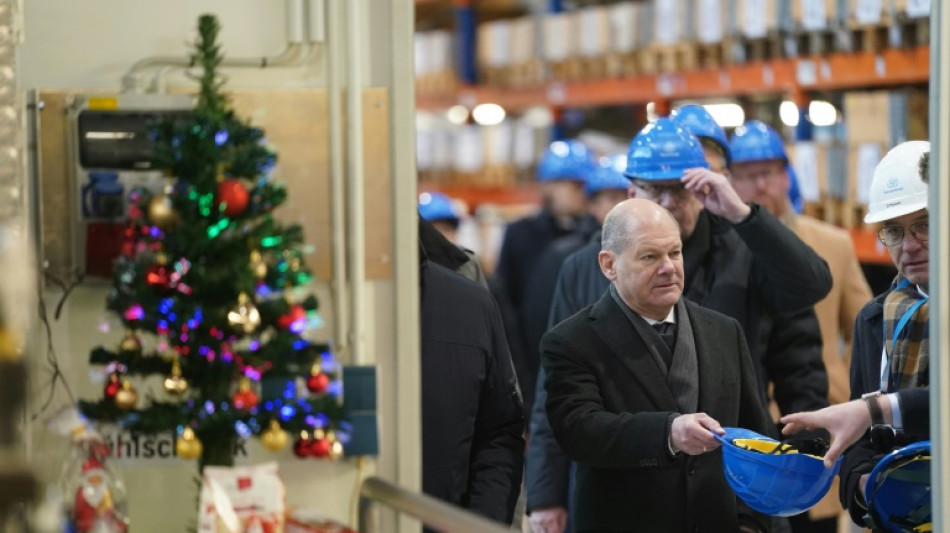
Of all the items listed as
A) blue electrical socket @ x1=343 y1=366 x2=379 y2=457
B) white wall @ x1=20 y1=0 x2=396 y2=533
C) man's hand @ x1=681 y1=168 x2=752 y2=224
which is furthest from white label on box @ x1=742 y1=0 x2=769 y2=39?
blue electrical socket @ x1=343 y1=366 x2=379 y2=457

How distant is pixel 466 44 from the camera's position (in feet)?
40.2

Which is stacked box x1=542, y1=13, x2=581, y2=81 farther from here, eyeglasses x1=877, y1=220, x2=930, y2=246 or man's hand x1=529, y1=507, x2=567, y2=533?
eyeglasses x1=877, y1=220, x2=930, y2=246

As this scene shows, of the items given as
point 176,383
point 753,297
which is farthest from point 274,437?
point 753,297

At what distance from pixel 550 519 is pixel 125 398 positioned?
1795 mm

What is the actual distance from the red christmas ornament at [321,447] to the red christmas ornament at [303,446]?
0.05 ft

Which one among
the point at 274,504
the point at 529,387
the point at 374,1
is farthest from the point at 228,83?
the point at 529,387

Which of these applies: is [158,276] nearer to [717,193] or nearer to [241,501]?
[241,501]

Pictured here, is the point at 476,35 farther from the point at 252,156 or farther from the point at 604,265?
the point at 252,156

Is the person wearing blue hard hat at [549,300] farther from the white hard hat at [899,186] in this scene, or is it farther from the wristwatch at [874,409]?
the wristwatch at [874,409]

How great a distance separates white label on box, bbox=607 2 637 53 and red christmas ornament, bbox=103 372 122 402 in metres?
6.93

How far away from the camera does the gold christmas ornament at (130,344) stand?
318cm

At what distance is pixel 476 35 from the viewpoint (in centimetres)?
1241

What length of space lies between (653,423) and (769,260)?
909 mm

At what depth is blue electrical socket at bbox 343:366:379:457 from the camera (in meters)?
3.45
